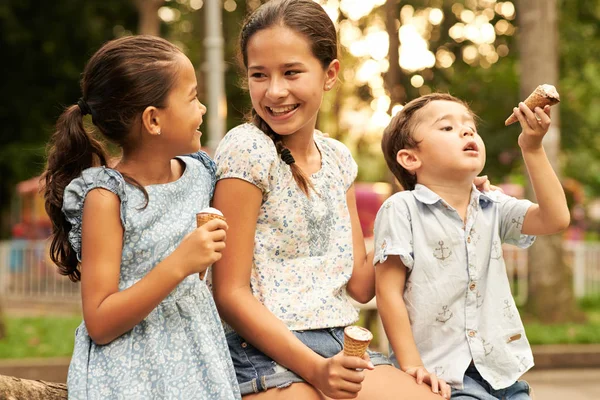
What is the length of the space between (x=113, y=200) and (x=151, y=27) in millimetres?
12087

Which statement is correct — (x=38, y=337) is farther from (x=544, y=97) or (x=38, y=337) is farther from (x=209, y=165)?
(x=544, y=97)

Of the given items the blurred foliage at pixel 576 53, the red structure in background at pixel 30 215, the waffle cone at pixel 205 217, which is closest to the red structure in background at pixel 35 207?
the red structure in background at pixel 30 215

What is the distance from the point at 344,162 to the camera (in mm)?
2861

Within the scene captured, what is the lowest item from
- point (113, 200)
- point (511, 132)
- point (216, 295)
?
point (511, 132)

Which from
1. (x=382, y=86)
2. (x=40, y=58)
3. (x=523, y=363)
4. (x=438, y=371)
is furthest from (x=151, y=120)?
(x=40, y=58)

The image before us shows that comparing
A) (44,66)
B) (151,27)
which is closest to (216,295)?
(151,27)

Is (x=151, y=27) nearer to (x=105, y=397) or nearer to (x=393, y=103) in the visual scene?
(x=393, y=103)

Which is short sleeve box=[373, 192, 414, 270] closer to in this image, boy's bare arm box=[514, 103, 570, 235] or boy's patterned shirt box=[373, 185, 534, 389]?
boy's patterned shirt box=[373, 185, 534, 389]

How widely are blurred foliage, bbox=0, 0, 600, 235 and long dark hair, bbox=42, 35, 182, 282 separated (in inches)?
193

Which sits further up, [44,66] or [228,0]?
[228,0]

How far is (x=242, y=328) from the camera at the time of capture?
2.41 metres

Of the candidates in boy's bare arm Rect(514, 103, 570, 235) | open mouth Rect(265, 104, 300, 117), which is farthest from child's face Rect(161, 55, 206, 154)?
boy's bare arm Rect(514, 103, 570, 235)

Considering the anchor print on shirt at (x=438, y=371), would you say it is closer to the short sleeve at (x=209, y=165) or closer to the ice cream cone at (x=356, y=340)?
the ice cream cone at (x=356, y=340)

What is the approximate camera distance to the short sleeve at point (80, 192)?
88.7 inches
